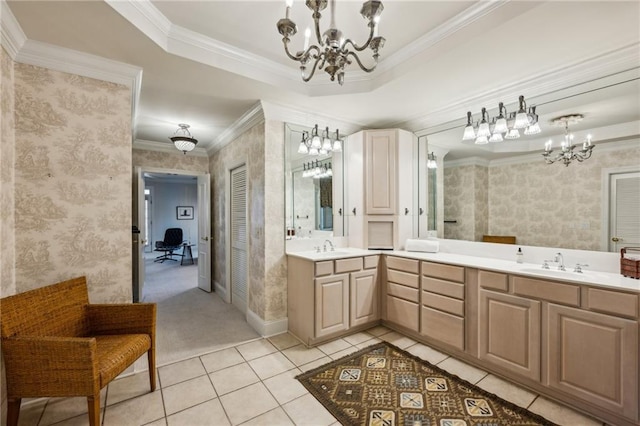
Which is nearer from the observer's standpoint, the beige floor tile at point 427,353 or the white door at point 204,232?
the beige floor tile at point 427,353

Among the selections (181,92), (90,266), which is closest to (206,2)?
(181,92)

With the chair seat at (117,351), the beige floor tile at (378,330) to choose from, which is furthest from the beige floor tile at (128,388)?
the beige floor tile at (378,330)

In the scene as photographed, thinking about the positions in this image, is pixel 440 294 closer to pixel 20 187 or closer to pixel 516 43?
pixel 516 43

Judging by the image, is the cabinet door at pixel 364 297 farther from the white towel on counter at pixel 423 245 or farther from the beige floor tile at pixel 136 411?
the beige floor tile at pixel 136 411

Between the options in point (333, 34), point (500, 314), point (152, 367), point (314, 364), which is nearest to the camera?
point (333, 34)

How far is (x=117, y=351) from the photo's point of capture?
5.76 feet

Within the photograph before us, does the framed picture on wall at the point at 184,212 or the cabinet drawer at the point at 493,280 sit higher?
the framed picture on wall at the point at 184,212

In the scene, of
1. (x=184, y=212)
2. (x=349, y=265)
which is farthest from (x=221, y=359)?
(x=184, y=212)

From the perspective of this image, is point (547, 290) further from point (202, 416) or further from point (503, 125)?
point (202, 416)

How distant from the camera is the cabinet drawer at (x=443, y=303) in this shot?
2.45 meters

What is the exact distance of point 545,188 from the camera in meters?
2.41

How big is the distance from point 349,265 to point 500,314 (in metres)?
1.37

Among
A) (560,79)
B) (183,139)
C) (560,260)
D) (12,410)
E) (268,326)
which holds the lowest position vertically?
(268,326)

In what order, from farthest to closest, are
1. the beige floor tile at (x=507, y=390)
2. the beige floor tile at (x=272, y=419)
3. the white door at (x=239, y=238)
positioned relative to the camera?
the white door at (x=239, y=238) < the beige floor tile at (x=507, y=390) < the beige floor tile at (x=272, y=419)
